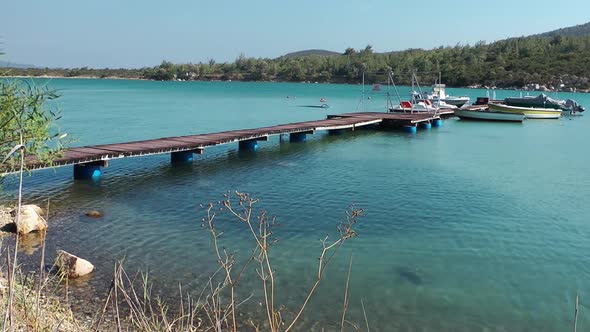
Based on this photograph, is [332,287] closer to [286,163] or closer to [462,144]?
[286,163]

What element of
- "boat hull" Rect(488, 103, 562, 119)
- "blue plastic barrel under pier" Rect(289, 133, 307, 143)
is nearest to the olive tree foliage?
"blue plastic barrel under pier" Rect(289, 133, 307, 143)

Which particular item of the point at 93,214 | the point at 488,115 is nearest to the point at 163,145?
the point at 93,214

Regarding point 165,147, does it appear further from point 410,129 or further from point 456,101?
point 456,101

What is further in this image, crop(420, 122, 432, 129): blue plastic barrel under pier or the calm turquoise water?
crop(420, 122, 432, 129): blue plastic barrel under pier

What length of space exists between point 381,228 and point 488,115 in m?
37.1

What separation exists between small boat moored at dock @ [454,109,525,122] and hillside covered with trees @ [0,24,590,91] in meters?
54.6

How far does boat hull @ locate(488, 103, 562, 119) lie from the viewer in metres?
48.4

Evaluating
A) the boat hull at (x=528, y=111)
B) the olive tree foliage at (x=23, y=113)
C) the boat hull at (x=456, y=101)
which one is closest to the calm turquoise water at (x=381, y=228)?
the olive tree foliage at (x=23, y=113)

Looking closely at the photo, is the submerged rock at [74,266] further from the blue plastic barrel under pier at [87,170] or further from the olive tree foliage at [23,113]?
the blue plastic barrel under pier at [87,170]

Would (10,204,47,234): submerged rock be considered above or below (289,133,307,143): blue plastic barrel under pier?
below

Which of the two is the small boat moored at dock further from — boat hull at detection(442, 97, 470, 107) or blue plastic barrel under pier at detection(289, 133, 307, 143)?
blue plastic barrel under pier at detection(289, 133, 307, 143)

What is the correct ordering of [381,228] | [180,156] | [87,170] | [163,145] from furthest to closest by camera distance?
[180,156]
[163,145]
[87,170]
[381,228]

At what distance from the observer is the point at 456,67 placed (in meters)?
130

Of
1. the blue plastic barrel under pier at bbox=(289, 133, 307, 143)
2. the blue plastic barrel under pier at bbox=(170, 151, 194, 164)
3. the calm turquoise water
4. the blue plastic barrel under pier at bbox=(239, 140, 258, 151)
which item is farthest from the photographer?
the blue plastic barrel under pier at bbox=(289, 133, 307, 143)
